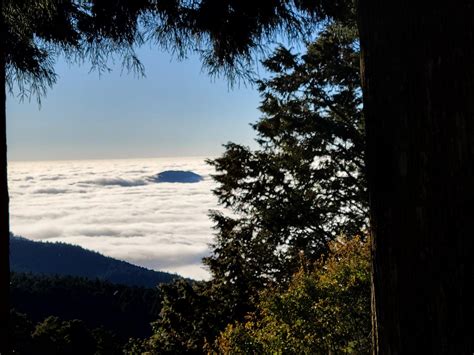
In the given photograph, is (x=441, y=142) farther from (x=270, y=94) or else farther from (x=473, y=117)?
(x=270, y=94)

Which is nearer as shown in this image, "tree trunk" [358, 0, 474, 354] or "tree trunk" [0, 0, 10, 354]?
"tree trunk" [358, 0, 474, 354]

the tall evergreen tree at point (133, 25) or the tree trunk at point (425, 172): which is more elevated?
the tall evergreen tree at point (133, 25)

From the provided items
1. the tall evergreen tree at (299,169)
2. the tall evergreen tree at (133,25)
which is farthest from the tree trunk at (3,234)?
the tall evergreen tree at (299,169)

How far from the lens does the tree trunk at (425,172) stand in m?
2.00

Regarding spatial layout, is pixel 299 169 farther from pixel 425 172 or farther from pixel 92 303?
pixel 92 303

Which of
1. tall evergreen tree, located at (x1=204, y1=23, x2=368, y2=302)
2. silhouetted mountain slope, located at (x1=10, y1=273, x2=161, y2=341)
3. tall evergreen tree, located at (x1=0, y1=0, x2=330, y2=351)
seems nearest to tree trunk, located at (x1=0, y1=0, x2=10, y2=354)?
tall evergreen tree, located at (x1=0, y1=0, x2=330, y2=351)

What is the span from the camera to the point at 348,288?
1229cm

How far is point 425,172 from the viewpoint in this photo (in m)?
2.04

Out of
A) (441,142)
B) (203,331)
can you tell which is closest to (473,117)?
(441,142)

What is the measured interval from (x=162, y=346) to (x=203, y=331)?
2.81 m

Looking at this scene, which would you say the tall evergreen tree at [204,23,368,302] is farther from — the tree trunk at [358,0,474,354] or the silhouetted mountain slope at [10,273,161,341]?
the silhouetted mountain slope at [10,273,161,341]

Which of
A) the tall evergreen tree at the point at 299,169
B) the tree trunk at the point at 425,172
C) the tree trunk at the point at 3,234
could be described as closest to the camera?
the tree trunk at the point at 425,172

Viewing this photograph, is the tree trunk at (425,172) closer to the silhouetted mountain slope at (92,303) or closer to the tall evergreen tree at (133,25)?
the tall evergreen tree at (133,25)

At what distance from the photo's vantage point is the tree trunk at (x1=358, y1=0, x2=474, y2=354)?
6.55 ft
